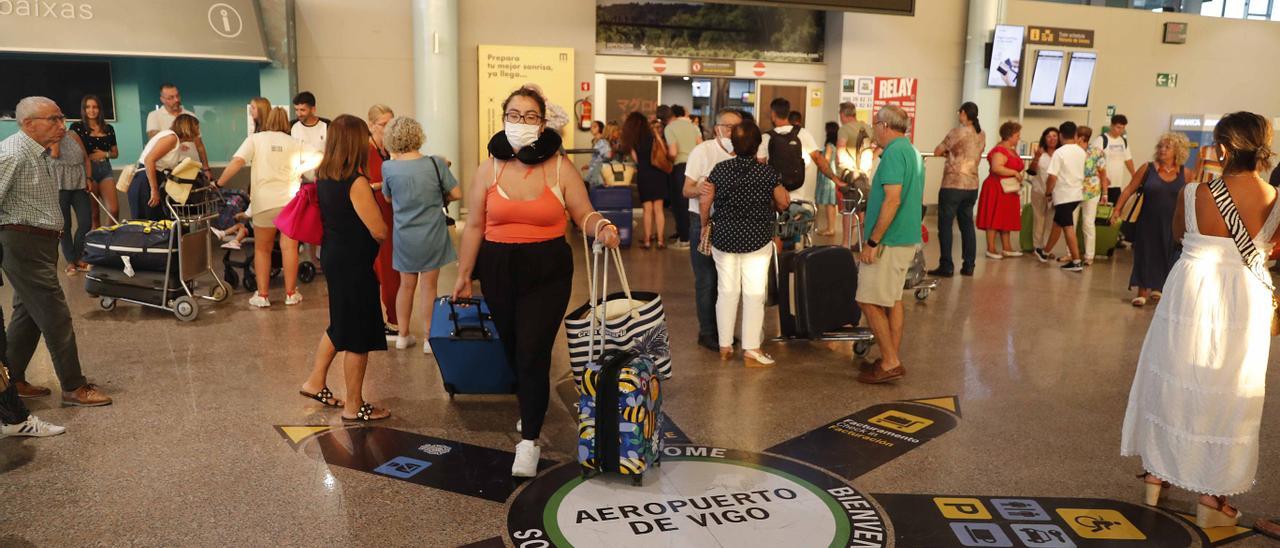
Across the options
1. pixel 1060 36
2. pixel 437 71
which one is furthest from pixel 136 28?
pixel 1060 36

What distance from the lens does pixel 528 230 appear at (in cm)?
377

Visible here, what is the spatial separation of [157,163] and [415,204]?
3.25 metres

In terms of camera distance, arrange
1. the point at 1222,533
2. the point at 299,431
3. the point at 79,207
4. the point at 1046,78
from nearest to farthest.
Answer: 1. the point at 1222,533
2. the point at 299,431
3. the point at 79,207
4. the point at 1046,78

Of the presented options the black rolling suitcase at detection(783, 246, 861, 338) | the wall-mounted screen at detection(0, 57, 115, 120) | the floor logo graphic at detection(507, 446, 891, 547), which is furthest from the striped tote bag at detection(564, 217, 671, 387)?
the wall-mounted screen at detection(0, 57, 115, 120)

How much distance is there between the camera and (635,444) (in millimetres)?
3719

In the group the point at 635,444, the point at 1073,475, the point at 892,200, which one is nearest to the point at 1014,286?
the point at 892,200

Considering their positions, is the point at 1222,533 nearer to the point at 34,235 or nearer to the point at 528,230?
the point at 528,230

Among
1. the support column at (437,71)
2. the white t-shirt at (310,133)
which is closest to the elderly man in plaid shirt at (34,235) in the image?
the white t-shirt at (310,133)

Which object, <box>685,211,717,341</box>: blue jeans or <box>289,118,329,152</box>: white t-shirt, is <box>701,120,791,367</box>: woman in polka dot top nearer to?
<box>685,211,717,341</box>: blue jeans

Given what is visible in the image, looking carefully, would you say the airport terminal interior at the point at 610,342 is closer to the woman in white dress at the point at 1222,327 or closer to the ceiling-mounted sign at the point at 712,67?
Answer: the woman in white dress at the point at 1222,327

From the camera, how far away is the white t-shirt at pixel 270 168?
709 cm

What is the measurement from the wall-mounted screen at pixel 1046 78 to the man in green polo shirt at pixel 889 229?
1063 cm

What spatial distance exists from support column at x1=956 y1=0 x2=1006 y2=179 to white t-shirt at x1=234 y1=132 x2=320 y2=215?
1078cm

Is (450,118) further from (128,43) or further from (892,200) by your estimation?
(892,200)
